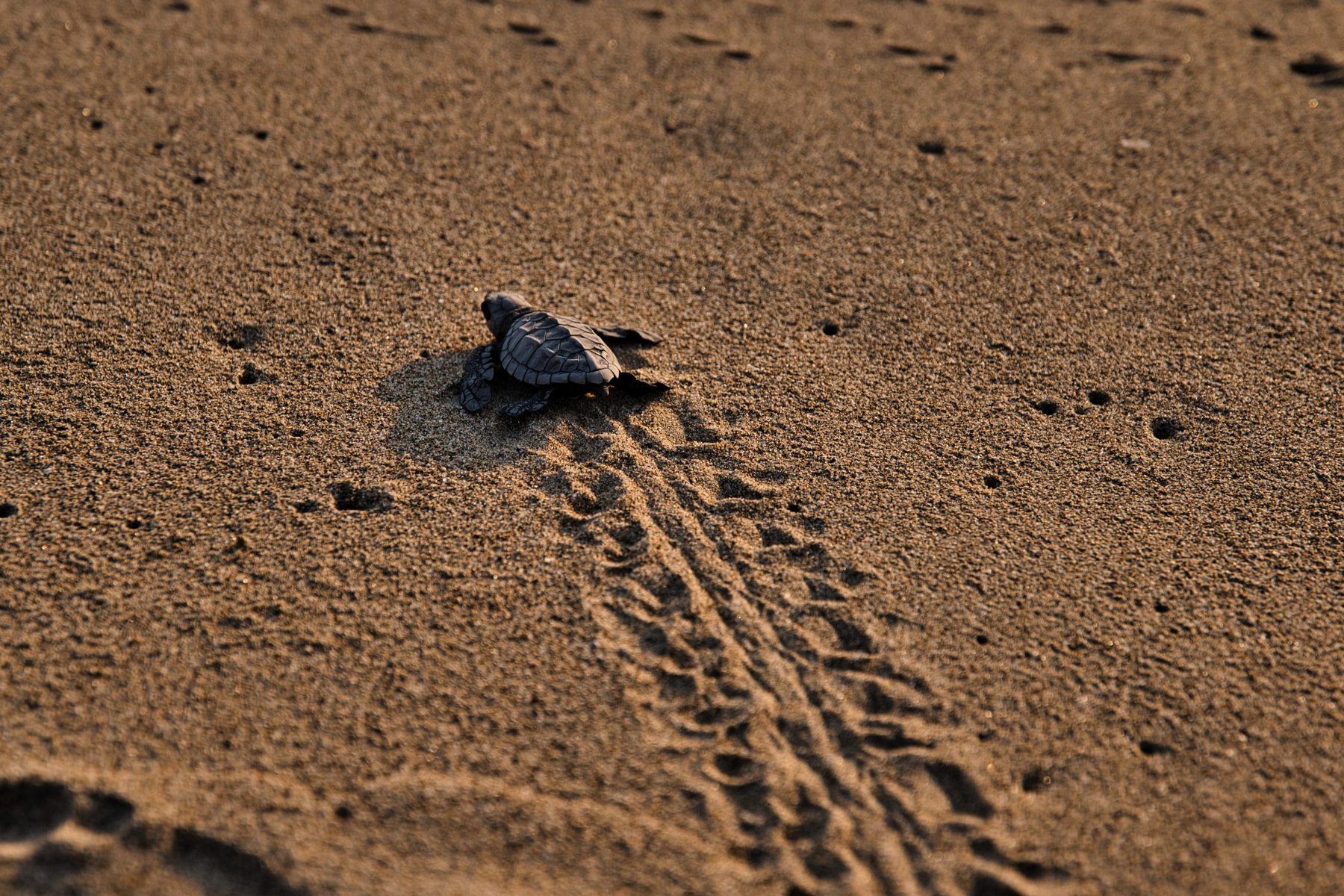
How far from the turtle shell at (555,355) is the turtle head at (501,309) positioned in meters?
0.11

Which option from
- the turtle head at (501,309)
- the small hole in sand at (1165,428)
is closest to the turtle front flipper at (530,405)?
the turtle head at (501,309)

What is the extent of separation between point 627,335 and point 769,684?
1395mm

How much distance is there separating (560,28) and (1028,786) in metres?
4.12

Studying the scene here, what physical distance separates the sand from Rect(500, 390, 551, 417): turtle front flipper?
0.27ft

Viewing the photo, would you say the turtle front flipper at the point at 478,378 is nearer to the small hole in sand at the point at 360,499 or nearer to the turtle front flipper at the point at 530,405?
the turtle front flipper at the point at 530,405

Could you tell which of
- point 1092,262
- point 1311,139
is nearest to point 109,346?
point 1092,262

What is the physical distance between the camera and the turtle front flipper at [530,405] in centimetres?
336

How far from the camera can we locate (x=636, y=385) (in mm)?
3439

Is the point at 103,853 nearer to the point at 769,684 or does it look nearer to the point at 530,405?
the point at 769,684

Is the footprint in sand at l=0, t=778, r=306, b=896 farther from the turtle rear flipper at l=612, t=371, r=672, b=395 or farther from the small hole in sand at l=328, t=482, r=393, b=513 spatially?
the turtle rear flipper at l=612, t=371, r=672, b=395

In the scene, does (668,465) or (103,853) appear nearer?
(103,853)

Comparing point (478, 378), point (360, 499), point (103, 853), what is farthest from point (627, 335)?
point (103, 853)

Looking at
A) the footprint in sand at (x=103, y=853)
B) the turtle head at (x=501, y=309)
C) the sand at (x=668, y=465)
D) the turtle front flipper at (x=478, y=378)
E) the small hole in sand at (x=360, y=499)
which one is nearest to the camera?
the footprint in sand at (x=103, y=853)

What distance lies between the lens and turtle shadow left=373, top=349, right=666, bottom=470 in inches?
129
